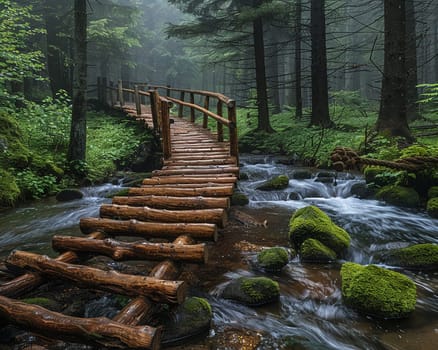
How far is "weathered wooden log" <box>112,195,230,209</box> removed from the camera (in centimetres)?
550

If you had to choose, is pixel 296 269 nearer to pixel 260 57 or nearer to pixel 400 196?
pixel 400 196

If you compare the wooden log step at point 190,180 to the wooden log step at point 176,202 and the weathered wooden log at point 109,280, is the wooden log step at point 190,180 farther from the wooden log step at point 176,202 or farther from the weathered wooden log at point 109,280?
the weathered wooden log at point 109,280

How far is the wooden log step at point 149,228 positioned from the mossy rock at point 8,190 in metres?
4.58

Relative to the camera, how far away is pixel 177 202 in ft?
18.3

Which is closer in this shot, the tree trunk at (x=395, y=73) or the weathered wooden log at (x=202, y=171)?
the weathered wooden log at (x=202, y=171)

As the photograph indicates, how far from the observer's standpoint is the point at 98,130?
16.4m

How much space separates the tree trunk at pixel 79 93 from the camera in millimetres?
10477

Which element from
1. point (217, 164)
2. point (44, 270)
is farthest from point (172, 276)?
point (217, 164)

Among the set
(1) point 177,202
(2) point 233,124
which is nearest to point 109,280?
(1) point 177,202

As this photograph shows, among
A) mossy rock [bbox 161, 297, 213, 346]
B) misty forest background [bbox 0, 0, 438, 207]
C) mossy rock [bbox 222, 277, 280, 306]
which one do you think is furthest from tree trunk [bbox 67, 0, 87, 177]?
mossy rock [bbox 161, 297, 213, 346]

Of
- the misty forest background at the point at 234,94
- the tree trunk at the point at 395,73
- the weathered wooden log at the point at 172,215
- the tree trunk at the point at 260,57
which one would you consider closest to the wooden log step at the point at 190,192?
the weathered wooden log at the point at 172,215

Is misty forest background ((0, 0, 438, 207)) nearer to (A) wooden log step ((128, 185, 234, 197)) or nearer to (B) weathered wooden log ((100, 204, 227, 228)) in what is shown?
(A) wooden log step ((128, 185, 234, 197))

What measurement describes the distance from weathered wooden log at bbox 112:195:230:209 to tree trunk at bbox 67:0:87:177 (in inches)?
235

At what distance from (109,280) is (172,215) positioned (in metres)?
1.75
